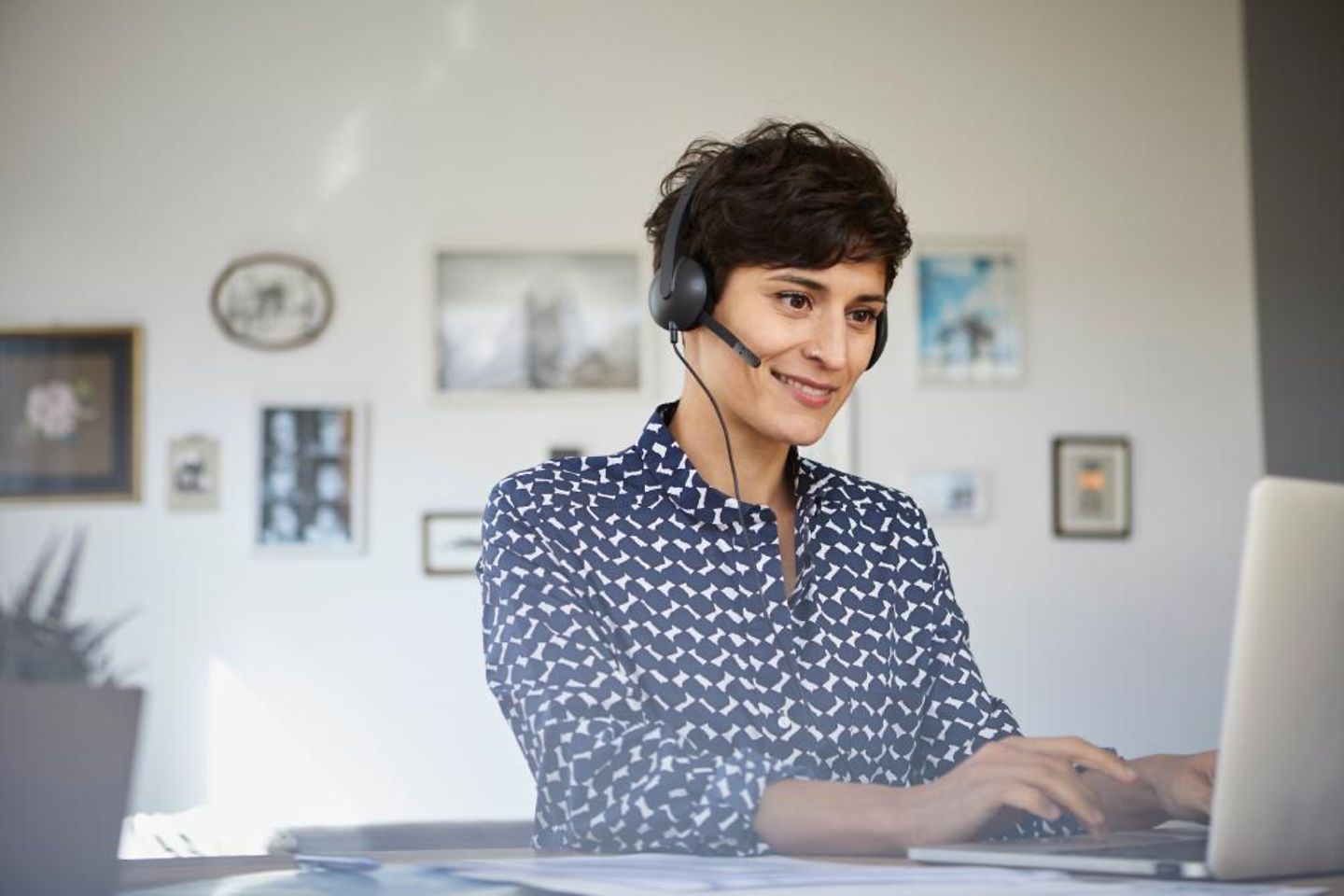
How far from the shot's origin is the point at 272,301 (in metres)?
4.69

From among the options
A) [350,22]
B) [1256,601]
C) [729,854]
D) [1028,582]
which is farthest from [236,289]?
[1256,601]

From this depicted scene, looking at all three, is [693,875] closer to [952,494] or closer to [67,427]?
[952,494]

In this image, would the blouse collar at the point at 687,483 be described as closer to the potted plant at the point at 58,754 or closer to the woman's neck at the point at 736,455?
the woman's neck at the point at 736,455

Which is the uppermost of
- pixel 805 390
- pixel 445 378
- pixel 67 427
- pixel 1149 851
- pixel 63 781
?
pixel 445 378

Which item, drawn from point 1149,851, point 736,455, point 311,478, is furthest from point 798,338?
point 311,478

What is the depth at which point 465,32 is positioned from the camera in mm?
4789

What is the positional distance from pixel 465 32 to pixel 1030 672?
2614 mm

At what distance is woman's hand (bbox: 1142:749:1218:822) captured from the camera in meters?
1.25

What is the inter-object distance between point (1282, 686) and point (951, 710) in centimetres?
68

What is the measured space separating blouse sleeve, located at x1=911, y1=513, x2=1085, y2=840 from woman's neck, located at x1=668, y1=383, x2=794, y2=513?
21 centimetres

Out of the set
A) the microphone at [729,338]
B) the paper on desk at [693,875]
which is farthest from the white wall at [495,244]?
the paper on desk at [693,875]

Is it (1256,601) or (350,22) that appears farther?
(350,22)

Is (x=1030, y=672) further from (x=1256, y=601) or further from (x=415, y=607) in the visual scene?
(x=1256, y=601)

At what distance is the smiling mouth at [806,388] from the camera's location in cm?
157
